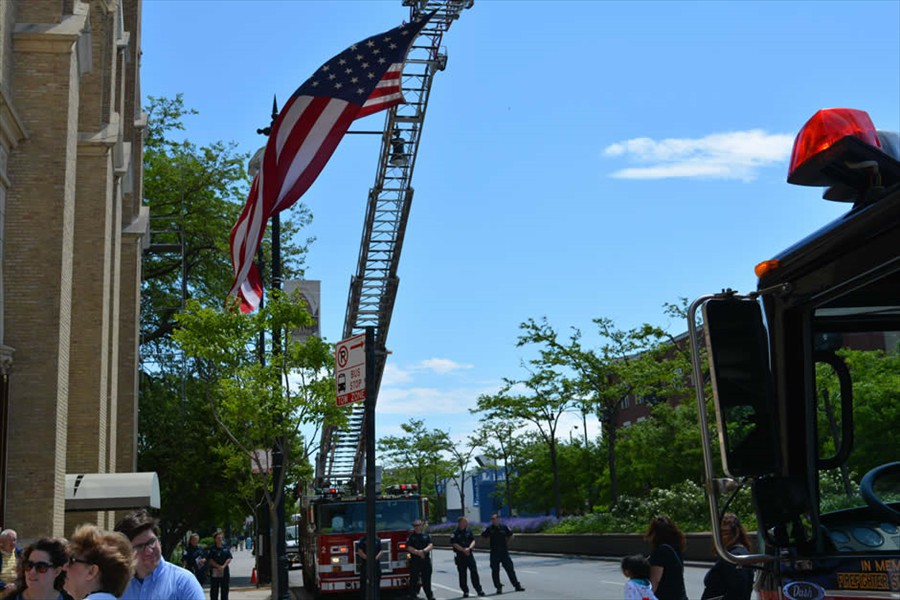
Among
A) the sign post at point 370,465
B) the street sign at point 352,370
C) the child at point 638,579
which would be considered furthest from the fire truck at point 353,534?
the child at point 638,579

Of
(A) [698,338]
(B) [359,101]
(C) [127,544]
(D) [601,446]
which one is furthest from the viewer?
(D) [601,446]

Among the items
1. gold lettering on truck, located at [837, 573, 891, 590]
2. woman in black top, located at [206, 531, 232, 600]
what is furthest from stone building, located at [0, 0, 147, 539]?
gold lettering on truck, located at [837, 573, 891, 590]

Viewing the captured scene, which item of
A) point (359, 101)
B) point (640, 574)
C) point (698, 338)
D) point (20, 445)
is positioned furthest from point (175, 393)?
point (698, 338)

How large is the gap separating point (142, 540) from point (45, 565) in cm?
62

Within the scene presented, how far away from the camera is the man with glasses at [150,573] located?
538 centimetres

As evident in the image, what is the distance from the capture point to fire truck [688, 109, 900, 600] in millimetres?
3699

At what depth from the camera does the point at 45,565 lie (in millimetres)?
4848

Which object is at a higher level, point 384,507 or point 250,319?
point 250,319

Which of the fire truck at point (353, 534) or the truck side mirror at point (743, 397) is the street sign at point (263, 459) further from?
the truck side mirror at point (743, 397)

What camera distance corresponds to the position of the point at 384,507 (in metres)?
25.2

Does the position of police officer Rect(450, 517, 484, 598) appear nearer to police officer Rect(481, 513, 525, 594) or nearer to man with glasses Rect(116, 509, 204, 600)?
police officer Rect(481, 513, 525, 594)

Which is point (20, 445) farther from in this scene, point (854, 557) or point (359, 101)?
point (854, 557)

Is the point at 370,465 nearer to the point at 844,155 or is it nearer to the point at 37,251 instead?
the point at 844,155

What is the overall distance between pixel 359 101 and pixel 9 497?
31.5 feet
